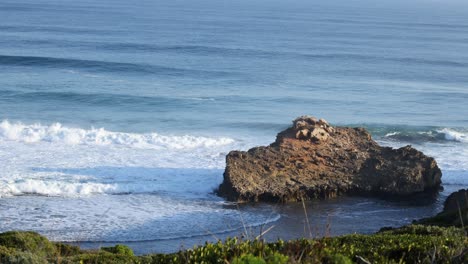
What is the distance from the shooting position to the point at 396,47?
3349 inches

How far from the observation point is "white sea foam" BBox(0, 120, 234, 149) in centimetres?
3844

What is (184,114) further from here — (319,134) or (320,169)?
(320,169)

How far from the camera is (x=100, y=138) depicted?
129 ft

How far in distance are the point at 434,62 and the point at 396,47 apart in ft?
40.7

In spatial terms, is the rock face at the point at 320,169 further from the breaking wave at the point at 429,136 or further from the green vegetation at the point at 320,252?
the green vegetation at the point at 320,252

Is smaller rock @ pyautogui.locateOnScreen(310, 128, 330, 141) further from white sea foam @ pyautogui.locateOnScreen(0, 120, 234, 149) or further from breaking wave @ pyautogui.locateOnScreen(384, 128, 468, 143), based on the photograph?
breaking wave @ pyautogui.locateOnScreen(384, 128, 468, 143)

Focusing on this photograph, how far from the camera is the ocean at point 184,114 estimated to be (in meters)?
26.1

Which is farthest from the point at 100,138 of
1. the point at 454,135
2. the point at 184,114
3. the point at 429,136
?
the point at 454,135

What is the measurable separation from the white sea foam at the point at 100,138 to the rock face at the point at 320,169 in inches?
335

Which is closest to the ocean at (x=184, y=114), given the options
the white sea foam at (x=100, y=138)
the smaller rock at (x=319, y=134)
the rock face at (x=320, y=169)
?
the white sea foam at (x=100, y=138)

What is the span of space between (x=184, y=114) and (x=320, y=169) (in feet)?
58.4

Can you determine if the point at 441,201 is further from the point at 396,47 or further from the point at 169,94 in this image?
the point at 396,47

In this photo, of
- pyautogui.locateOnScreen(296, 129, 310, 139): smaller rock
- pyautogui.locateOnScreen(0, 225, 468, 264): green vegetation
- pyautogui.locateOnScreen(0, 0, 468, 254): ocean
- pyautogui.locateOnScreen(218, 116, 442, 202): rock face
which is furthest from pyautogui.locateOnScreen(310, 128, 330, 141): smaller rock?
pyautogui.locateOnScreen(0, 225, 468, 264): green vegetation

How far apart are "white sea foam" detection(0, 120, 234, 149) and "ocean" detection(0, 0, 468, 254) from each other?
12 cm
